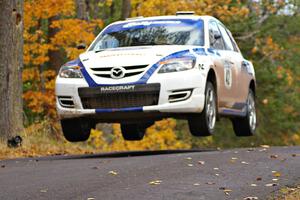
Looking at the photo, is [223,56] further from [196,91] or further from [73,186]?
[73,186]

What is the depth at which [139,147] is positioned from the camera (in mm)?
34156

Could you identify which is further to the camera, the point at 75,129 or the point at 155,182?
the point at 75,129

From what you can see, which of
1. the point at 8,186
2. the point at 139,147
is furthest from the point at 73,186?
the point at 139,147

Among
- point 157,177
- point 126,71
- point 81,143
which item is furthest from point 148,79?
point 81,143

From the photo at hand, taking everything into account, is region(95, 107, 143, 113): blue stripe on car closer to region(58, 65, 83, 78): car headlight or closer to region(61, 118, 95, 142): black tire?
region(58, 65, 83, 78): car headlight

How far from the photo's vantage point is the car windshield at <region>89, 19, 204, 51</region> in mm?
13617

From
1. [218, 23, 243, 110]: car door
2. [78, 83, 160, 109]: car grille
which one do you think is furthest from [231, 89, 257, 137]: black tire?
[78, 83, 160, 109]: car grille

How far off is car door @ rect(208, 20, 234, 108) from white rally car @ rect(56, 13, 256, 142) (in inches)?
0.6

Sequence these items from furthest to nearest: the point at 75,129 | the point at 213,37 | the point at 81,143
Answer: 1. the point at 81,143
2. the point at 213,37
3. the point at 75,129

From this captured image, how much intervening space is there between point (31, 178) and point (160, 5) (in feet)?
68.4

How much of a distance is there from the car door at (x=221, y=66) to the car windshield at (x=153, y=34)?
29 centimetres

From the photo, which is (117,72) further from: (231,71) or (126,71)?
(231,71)

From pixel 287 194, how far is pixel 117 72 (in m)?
4.99

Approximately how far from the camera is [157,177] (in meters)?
8.91
